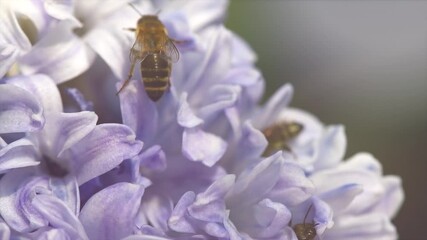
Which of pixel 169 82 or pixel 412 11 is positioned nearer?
pixel 169 82

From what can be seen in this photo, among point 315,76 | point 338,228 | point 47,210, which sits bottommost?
point 315,76

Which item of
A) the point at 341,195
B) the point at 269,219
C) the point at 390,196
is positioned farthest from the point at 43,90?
the point at 390,196

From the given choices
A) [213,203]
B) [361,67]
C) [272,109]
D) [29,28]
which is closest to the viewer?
[213,203]

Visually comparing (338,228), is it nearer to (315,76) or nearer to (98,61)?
(98,61)

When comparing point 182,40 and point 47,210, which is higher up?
point 182,40

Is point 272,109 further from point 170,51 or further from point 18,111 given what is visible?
point 18,111

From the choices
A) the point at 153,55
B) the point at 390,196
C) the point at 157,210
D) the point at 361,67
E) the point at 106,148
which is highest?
the point at 153,55

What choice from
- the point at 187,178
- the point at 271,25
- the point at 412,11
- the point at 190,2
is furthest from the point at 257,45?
the point at 187,178

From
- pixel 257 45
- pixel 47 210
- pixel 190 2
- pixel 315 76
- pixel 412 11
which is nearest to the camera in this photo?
pixel 47 210
